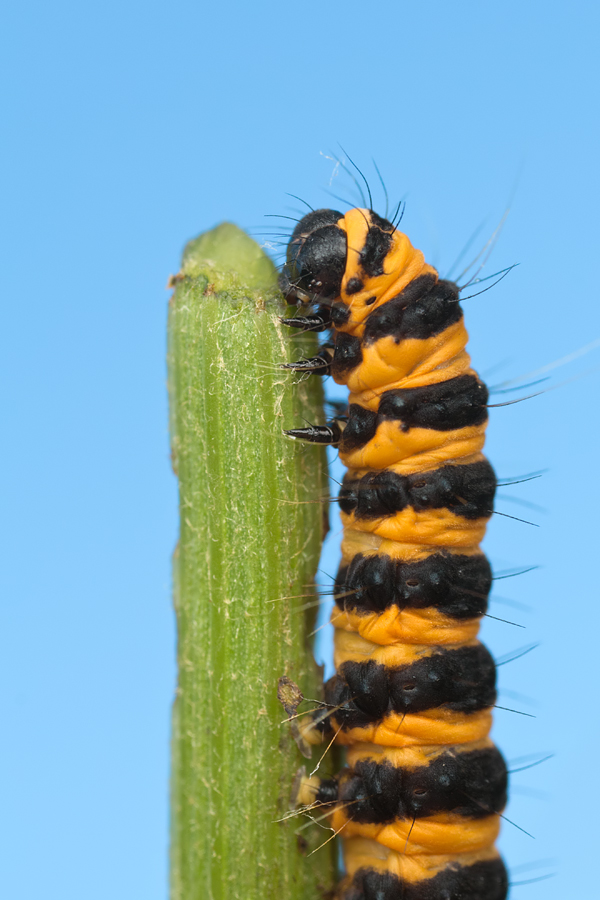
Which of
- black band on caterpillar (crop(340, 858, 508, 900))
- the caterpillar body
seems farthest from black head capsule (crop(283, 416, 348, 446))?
black band on caterpillar (crop(340, 858, 508, 900))

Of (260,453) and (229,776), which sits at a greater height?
(260,453)

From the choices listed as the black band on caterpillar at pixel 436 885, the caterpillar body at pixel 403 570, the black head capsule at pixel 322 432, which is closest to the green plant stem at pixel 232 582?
the black head capsule at pixel 322 432

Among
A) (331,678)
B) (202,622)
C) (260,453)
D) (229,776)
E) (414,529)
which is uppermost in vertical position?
(260,453)

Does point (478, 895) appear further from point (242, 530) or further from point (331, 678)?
point (242, 530)

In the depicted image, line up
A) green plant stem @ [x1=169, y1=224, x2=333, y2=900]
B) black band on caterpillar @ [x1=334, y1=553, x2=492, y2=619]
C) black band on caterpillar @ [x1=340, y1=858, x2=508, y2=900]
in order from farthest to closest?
black band on caterpillar @ [x1=340, y1=858, x2=508, y2=900] < black band on caterpillar @ [x1=334, y1=553, x2=492, y2=619] < green plant stem @ [x1=169, y1=224, x2=333, y2=900]

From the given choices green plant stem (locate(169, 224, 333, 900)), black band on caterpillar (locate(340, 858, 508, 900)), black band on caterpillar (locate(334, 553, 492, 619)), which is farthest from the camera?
black band on caterpillar (locate(340, 858, 508, 900))

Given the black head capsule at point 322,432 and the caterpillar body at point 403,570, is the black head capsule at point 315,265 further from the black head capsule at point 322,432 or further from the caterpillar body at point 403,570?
the black head capsule at point 322,432

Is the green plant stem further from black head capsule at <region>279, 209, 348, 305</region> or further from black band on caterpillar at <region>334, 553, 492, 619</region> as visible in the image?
black band on caterpillar at <region>334, 553, 492, 619</region>

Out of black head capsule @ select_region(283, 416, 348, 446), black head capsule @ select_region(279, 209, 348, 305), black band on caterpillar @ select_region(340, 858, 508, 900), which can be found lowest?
black band on caterpillar @ select_region(340, 858, 508, 900)

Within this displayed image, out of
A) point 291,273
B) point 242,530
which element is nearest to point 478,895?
point 242,530
